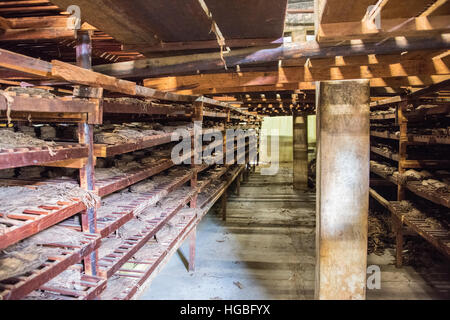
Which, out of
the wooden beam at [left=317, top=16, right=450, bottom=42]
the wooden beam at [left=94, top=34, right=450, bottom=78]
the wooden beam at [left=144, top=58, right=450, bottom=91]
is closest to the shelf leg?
the wooden beam at [left=144, top=58, right=450, bottom=91]

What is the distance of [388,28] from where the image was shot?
206cm

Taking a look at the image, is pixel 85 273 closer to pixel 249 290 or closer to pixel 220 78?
pixel 220 78

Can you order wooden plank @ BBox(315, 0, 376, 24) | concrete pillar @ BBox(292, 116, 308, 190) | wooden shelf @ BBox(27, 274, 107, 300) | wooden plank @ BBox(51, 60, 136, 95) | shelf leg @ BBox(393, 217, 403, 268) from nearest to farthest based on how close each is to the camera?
wooden plank @ BBox(315, 0, 376, 24) < wooden plank @ BBox(51, 60, 136, 95) < wooden shelf @ BBox(27, 274, 107, 300) < shelf leg @ BBox(393, 217, 403, 268) < concrete pillar @ BBox(292, 116, 308, 190)

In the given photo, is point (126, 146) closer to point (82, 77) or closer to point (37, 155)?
point (82, 77)

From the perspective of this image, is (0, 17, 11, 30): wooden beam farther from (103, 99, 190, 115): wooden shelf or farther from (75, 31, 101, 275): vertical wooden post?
(103, 99, 190, 115): wooden shelf

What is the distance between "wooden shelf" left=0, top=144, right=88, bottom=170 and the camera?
176 centimetres

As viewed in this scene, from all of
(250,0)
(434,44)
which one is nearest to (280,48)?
(250,0)

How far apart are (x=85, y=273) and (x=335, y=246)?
2.15 metres

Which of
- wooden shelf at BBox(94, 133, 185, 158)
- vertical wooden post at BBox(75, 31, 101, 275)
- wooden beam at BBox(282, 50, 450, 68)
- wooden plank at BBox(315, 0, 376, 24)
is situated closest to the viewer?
wooden plank at BBox(315, 0, 376, 24)

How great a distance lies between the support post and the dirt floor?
0.89 m

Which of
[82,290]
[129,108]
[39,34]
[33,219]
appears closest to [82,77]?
[39,34]

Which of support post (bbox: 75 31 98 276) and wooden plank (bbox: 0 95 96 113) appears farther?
support post (bbox: 75 31 98 276)

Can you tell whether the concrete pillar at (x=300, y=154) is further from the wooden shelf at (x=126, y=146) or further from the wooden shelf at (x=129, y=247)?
the wooden shelf at (x=126, y=146)

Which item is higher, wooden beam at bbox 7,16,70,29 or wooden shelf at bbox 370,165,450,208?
wooden beam at bbox 7,16,70,29
